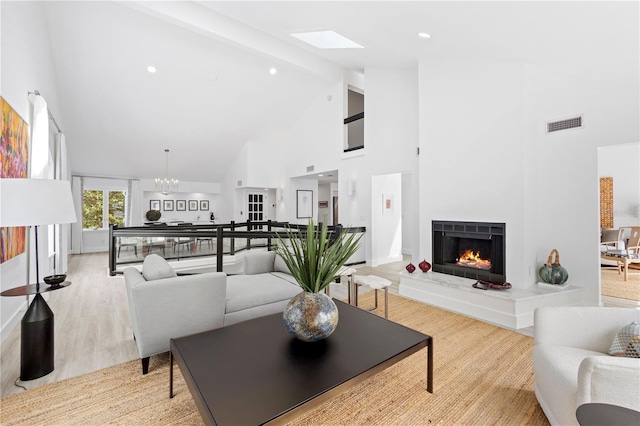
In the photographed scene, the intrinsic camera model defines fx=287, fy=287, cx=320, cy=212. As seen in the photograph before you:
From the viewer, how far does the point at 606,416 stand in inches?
43.3

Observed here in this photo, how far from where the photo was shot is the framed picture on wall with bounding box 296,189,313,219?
9.56m

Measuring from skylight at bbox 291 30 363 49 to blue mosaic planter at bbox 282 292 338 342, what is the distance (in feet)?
15.8

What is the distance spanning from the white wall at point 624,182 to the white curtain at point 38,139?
9961 mm

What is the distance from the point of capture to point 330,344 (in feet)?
6.50

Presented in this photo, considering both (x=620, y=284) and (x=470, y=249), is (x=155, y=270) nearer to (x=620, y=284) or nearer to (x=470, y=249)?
(x=470, y=249)

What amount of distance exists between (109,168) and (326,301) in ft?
31.4

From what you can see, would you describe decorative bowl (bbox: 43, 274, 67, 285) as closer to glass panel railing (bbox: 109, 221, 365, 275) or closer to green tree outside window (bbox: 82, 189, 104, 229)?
glass panel railing (bbox: 109, 221, 365, 275)

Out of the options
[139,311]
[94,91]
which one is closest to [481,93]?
[139,311]

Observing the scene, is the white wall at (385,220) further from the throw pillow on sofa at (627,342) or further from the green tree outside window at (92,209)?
the green tree outside window at (92,209)

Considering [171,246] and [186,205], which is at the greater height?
[186,205]

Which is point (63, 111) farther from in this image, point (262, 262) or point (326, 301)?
point (326, 301)

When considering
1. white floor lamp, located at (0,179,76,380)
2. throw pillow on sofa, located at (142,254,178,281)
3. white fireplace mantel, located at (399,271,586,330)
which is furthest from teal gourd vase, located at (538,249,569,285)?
white floor lamp, located at (0,179,76,380)

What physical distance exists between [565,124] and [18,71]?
659 centimetres

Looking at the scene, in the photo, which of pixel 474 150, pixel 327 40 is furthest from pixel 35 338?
pixel 327 40
